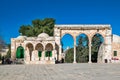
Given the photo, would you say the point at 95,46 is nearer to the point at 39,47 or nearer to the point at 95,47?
the point at 95,47

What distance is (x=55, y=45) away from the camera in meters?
42.2

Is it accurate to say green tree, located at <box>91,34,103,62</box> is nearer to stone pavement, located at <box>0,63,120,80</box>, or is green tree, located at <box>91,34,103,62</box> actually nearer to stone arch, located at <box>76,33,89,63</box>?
stone arch, located at <box>76,33,89,63</box>

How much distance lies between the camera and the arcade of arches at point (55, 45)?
3988 centimetres

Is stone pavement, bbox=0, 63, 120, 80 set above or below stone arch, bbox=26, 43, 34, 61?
below

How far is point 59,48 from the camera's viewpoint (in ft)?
140

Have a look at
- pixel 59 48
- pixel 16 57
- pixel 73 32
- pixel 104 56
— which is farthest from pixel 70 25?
pixel 16 57

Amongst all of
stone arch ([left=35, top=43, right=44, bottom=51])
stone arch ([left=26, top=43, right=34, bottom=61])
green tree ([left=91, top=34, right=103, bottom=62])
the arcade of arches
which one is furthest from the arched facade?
green tree ([left=91, top=34, right=103, bottom=62])

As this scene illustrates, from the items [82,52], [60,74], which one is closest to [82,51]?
[82,52]

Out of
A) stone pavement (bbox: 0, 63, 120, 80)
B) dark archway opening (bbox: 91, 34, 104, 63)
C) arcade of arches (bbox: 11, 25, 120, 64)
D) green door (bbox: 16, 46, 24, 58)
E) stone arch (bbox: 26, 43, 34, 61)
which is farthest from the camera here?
dark archway opening (bbox: 91, 34, 104, 63)

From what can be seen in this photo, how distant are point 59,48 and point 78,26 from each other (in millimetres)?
5265

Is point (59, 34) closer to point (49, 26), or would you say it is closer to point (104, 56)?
point (104, 56)

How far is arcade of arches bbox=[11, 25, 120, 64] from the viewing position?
131 ft

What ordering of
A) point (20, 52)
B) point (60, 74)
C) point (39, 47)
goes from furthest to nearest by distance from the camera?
point (20, 52) < point (39, 47) < point (60, 74)

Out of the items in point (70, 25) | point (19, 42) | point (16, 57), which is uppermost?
point (70, 25)
